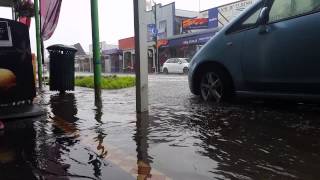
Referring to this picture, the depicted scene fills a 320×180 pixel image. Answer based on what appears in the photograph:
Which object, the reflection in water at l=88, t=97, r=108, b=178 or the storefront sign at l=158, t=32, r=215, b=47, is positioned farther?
the storefront sign at l=158, t=32, r=215, b=47

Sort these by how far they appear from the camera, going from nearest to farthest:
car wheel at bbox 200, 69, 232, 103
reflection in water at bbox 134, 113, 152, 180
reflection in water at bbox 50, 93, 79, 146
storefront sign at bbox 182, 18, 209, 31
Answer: reflection in water at bbox 134, 113, 152, 180
reflection in water at bbox 50, 93, 79, 146
car wheel at bbox 200, 69, 232, 103
storefront sign at bbox 182, 18, 209, 31

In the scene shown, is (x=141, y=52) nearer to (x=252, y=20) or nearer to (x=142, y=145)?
(x=252, y=20)

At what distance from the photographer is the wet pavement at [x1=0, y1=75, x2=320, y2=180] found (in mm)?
3279

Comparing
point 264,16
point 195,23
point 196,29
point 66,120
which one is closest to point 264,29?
point 264,16

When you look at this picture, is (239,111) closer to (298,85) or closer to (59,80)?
(298,85)

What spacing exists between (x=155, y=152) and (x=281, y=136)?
132 cm

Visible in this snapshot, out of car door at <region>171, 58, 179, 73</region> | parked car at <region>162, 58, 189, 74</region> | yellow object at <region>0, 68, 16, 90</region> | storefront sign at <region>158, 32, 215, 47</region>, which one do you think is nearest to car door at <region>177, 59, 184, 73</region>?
parked car at <region>162, 58, 189, 74</region>

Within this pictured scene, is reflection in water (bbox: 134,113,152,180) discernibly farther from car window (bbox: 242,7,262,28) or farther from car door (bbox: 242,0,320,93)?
car window (bbox: 242,7,262,28)

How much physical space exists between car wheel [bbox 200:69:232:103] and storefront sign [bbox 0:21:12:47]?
3010mm

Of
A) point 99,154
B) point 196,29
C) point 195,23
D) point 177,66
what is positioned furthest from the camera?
point 196,29

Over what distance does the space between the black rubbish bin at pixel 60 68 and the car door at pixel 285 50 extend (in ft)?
17.3

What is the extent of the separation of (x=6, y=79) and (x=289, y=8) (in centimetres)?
375

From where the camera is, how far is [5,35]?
18.0 ft

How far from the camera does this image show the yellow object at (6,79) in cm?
556
